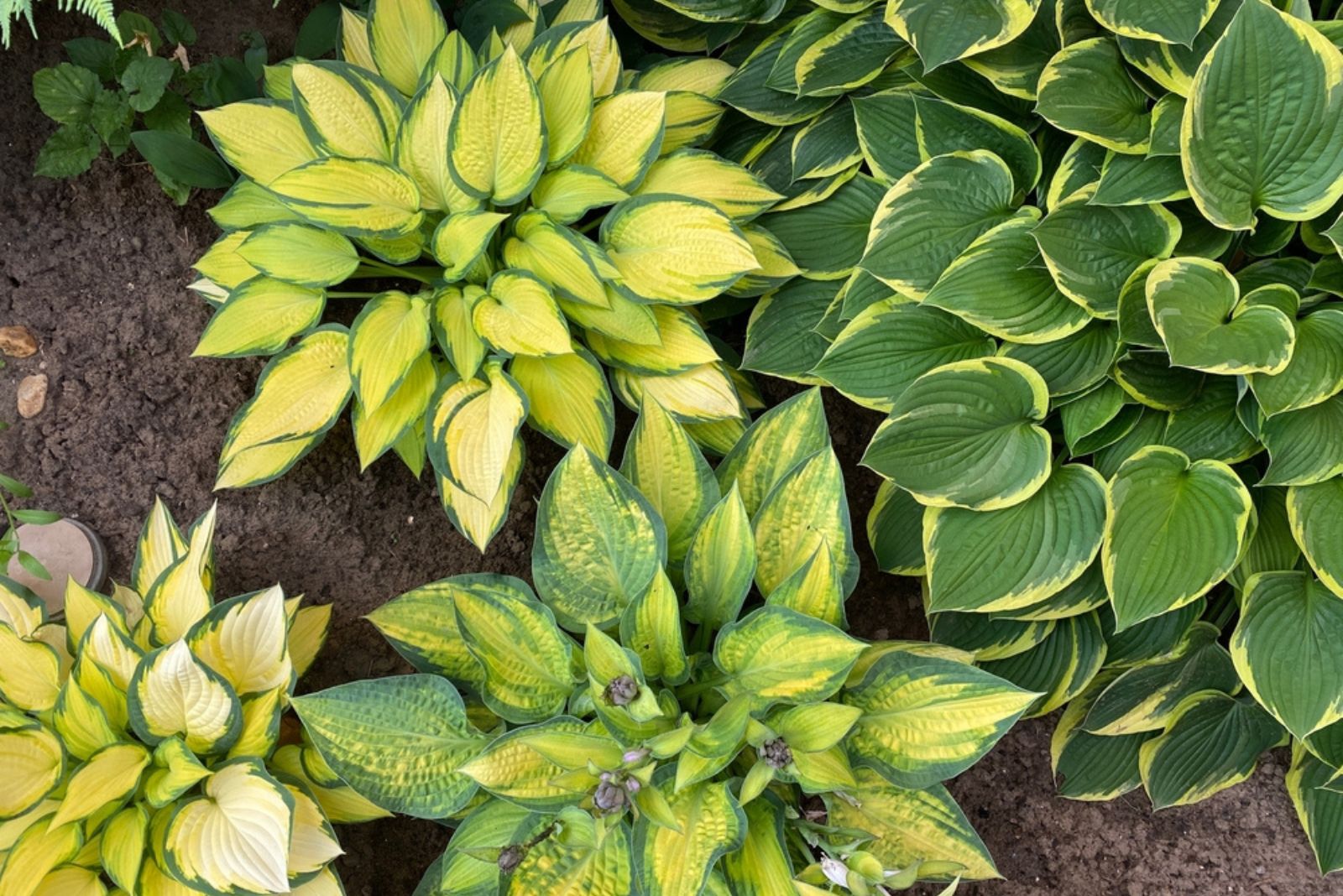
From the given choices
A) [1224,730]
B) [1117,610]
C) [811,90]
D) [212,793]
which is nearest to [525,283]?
[811,90]

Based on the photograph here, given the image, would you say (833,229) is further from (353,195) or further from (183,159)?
(183,159)

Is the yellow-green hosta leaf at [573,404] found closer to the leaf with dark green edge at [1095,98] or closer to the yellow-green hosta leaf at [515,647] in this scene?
the yellow-green hosta leaf at [515,647]

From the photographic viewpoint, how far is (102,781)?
1.25 m

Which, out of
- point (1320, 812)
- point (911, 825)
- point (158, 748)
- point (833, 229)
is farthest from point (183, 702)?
point (1320, 812)

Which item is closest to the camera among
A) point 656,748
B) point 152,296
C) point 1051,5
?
point 656,748

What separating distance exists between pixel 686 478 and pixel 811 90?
679 millimetres

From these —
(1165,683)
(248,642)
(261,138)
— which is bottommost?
(1165,683)

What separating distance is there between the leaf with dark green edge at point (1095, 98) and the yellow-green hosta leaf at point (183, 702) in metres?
1.36

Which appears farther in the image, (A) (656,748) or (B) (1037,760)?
(B) (1037,760)

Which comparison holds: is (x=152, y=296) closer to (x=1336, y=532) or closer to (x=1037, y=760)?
(x=1037, y=760)

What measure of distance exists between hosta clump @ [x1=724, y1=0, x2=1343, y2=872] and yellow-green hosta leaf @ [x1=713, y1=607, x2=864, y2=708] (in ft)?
0.81

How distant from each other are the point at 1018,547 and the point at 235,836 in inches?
43.3

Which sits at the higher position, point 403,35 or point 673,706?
point 403,35

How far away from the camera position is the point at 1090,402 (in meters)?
1.49
